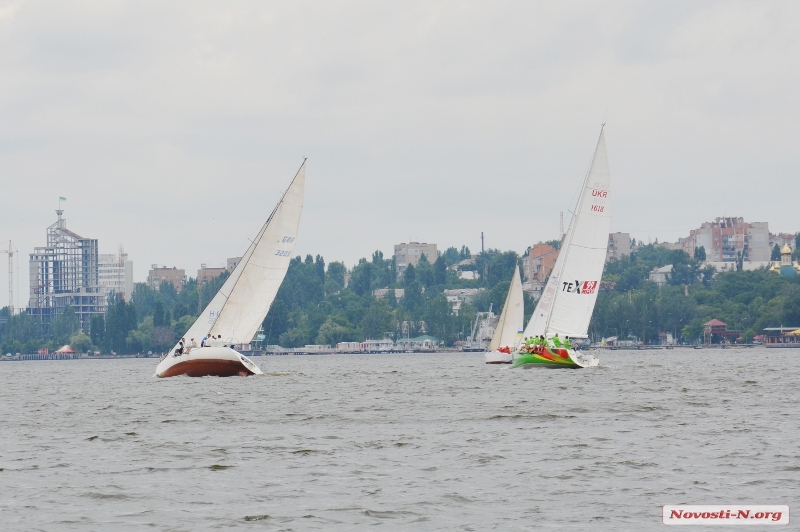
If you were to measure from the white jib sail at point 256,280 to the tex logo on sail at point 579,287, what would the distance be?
45.5 ft

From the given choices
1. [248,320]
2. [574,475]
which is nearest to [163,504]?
[574,475]

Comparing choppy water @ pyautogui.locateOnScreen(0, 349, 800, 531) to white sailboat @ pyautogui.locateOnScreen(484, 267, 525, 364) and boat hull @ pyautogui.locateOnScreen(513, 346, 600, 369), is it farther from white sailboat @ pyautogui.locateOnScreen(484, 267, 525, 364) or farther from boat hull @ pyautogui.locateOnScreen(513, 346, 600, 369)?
white sailboat @ pyautogui.locateOnScreen(484, 267, 525, 364)

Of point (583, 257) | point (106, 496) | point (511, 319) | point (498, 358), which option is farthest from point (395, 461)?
point (511, 319)

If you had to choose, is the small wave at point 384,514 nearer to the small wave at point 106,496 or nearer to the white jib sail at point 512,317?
the small wave at point 106,496

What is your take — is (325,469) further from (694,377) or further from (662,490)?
(694,377)

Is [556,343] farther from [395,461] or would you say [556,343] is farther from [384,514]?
[384,514]

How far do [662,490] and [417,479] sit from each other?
4.33 meters

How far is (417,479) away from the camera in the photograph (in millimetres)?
25906

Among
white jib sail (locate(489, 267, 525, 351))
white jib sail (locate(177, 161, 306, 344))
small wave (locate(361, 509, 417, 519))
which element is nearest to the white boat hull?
white jib sail (locate(489, 267, 525, 351))

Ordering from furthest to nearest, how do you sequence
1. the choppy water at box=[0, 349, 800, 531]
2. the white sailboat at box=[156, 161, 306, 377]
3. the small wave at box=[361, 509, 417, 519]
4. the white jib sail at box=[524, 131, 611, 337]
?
1. the white jib sail at box=[524, 131, 611, 337]
2. the white sailboat at box=[156, 161, 306, 377]
3. the choppy water at box=[0, 349, 800, 531]
4. the small wave at box=[361, 509, 417, 519]

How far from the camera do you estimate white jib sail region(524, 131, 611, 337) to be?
69.2 metres

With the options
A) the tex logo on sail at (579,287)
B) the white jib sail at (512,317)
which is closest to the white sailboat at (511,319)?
the white jib sail at (512,317)

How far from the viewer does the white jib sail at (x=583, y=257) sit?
227ft

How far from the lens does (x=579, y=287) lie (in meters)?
70.4
